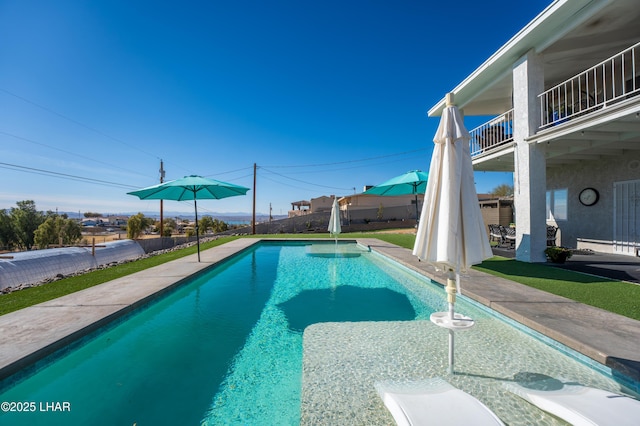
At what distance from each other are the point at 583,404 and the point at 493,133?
10.6 metres

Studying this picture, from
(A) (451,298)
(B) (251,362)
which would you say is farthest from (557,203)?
(B) (251,362)

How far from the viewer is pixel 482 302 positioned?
188 inches

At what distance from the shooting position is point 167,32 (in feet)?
37.5

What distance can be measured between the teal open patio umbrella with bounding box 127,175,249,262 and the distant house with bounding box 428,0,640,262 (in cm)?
915

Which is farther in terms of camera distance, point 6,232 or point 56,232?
point 6,232

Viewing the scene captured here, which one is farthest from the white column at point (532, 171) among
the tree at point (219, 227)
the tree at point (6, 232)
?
the tree at point (6, 232)

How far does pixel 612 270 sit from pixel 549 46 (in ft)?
20.1

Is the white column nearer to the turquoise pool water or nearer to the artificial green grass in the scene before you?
the artificial green grass

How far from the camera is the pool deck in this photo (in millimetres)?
2909

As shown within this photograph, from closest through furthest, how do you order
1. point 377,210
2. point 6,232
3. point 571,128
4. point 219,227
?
point 571,128
point 377,210
point 6,232
point 219,227

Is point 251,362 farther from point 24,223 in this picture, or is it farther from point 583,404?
point 24,223

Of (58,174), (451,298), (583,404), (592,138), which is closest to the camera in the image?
(583,404)

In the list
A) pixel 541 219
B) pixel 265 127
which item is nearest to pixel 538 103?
pixel 541 219

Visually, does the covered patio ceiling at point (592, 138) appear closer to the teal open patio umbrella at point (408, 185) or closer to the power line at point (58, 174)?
the teal open patio umbrella at point (408, 185)
